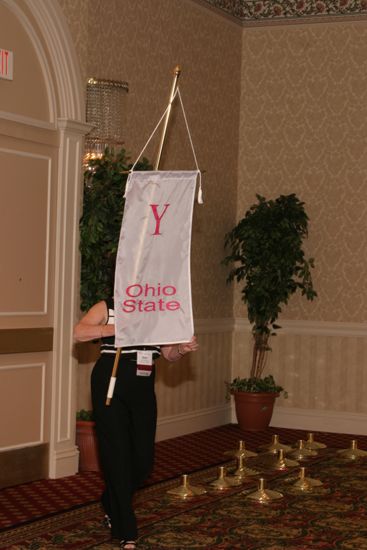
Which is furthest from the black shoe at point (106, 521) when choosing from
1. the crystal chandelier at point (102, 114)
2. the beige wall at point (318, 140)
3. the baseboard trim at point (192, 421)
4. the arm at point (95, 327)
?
the beige wall at point (318, 140)

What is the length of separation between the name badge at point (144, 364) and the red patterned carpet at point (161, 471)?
1301mm

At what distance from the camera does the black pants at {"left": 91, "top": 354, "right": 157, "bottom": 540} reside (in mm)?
5266

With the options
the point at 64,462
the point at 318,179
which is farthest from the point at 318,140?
the point at 64,462

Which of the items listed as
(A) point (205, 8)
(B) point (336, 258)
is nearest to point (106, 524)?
Result: (B) point (336, 258)

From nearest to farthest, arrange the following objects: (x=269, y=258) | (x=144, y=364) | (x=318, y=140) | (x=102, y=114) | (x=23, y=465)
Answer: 1. (x=144, y=364)
2. (x=23, y=465)
3. (x=102, y=114)
4. (x=269, y=258)
5. (x=318, y=140)

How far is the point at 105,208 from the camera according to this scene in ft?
24.6

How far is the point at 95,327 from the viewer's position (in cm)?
530

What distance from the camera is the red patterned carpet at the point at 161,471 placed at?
6.32 meters

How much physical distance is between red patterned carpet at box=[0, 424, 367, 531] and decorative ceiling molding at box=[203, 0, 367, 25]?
3.98 m

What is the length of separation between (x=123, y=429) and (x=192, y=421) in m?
4.49

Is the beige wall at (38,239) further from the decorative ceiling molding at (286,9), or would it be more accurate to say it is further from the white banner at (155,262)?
the decorative ceiling molding at (286,9)

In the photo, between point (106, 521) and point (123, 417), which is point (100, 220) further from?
point (123, 417)

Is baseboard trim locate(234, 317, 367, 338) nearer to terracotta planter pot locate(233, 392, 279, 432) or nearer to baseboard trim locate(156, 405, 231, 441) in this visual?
terracotta planter pot locate(233, 392, 279, 432)

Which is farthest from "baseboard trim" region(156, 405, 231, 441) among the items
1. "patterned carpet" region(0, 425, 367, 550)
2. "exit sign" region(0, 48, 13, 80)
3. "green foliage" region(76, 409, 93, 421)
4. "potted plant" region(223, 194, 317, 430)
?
"exit sign" region(0, 48, 13, 80)
